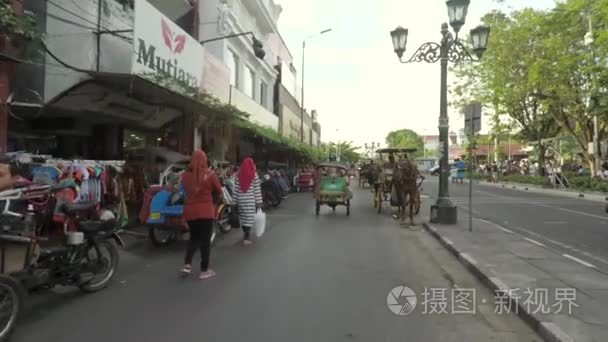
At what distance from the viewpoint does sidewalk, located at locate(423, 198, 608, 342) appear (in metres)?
4.87

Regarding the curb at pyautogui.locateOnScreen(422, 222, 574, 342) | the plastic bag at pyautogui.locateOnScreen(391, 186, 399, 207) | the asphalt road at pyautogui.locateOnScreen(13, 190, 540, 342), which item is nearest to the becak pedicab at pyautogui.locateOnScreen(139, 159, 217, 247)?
the asphalt road at pyautogui.locateOnScreen(13, 190, 540, 342)

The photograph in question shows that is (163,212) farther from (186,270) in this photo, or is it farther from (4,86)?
(4,86)

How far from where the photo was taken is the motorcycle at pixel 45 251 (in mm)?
4693

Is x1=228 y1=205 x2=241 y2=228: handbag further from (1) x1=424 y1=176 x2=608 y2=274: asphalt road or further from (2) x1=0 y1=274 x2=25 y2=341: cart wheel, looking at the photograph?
(2) x1=0 y1=274 x2=25 y2=341: cart wheel

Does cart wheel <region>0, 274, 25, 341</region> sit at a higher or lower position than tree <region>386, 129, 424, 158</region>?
lower

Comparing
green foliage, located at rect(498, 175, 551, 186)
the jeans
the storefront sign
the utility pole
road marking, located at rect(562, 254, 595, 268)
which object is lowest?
road marking, located at rect(562, 254, 595, 268)

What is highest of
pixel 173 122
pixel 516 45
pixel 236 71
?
pixel 516 45

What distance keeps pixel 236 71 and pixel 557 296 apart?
22086 millimetres

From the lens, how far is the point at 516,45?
30203 mm

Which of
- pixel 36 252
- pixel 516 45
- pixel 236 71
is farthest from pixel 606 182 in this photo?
pixel 36 252

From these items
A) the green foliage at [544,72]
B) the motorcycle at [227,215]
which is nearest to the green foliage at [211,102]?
the motorcycle at [227,215]

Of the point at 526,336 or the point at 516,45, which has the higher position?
the point at 516,45

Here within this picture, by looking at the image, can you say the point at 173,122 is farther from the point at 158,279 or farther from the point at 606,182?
the point at 606,182

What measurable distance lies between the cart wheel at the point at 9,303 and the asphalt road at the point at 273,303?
6.6 inches
